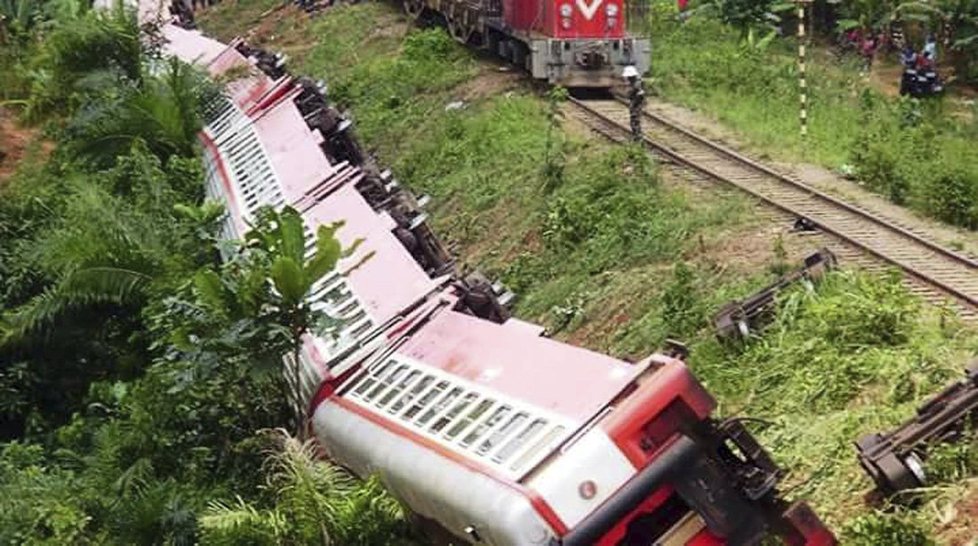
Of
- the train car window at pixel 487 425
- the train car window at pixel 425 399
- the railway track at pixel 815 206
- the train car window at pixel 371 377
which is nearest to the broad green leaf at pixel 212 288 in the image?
the train car window at pixel 371 377

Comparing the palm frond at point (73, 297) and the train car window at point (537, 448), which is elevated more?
the train car window at point (537, 448)

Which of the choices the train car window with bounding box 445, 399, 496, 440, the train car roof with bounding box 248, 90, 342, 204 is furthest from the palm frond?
the train car window with bounding box 445, 399, 496, 440

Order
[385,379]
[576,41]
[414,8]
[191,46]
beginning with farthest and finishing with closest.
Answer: [414,8] → [191,46] → [576,41] → [385,379]

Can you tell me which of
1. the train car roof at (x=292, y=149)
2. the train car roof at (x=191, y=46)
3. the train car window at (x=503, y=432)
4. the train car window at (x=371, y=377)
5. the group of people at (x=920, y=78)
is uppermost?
the train car window at (x=503, y=432)

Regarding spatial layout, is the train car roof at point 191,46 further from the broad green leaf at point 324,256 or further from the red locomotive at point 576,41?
the broad green leaf at point 324,256

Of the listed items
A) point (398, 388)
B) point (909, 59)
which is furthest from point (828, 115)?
point (398, 388)

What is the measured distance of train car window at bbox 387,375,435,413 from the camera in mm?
8594

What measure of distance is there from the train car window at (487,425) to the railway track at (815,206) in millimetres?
5021

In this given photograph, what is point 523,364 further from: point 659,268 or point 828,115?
point 828,115

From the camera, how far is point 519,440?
7211 millimetres

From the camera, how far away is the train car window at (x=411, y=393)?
8.59 m

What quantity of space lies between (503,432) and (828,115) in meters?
14.7

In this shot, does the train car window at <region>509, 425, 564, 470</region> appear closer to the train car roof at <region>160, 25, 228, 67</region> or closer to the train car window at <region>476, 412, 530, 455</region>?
the train car window at <region>476, 412, 530, 455</region>

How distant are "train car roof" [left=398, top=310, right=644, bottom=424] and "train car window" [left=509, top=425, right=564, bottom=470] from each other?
4.7 inches
